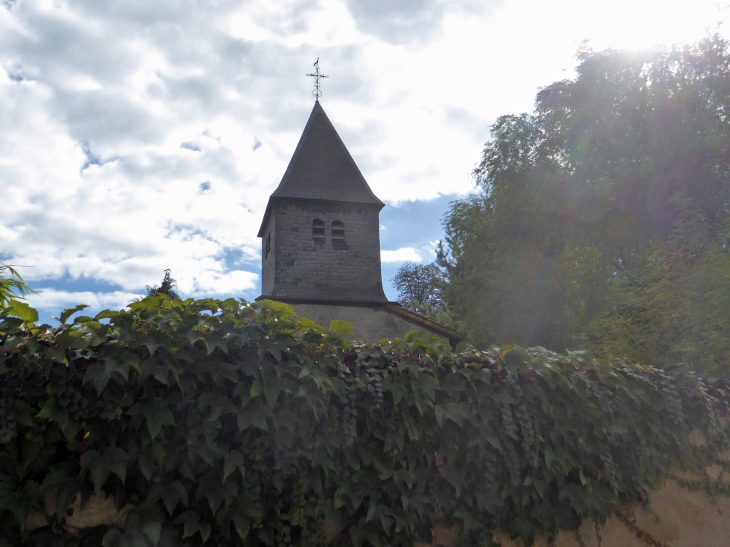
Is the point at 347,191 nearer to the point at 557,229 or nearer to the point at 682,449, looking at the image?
the point at 557,229

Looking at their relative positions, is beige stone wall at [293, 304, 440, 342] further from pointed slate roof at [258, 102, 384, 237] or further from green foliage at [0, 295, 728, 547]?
green foliage at [0, 295, 728, 547]

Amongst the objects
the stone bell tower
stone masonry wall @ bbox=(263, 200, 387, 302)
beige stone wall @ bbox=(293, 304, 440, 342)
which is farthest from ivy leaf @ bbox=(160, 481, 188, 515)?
stone masonry wall @ bbox=(263, 200, 387, 302)

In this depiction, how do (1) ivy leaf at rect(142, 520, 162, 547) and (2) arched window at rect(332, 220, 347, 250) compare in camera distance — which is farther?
(2) arched window at rect(332, 220, 347, 250)

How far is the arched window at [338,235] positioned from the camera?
1983cm

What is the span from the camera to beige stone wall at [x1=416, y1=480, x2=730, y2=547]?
3.44 metres

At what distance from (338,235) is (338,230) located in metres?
0.20

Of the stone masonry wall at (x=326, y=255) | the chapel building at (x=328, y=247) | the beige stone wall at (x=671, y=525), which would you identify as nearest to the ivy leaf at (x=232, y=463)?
the beige stone wall at (x=671, y=525)

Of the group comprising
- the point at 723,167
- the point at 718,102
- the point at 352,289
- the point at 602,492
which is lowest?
the point at 602,492

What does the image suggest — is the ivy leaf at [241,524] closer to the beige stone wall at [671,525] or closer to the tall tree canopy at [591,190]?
the beige stone wall at [671,525]

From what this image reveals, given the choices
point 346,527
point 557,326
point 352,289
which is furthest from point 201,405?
point 557,326

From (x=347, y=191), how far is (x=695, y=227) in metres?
12.3

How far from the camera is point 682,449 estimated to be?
395cm

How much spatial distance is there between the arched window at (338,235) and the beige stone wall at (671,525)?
16.4 m

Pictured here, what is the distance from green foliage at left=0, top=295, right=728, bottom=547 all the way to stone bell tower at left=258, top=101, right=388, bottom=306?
14960 millimetres
